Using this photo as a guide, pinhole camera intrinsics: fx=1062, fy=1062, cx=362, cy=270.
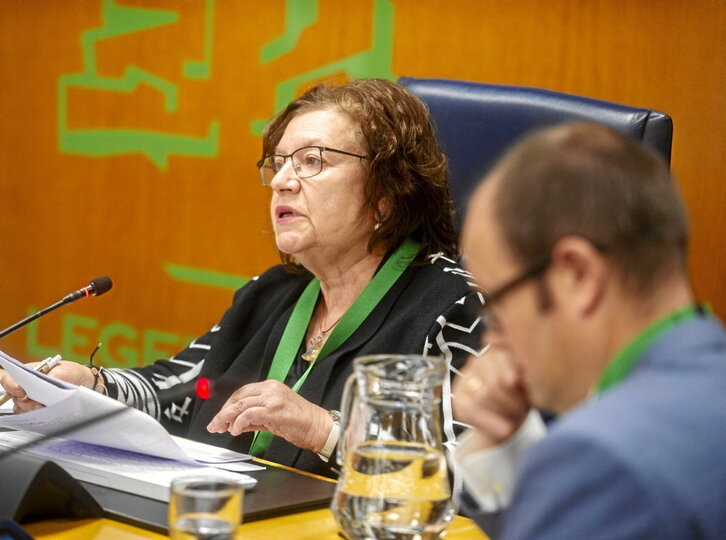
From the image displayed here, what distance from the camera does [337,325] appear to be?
199 centimetres

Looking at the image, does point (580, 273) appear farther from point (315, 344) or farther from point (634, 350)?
point (315, 344)

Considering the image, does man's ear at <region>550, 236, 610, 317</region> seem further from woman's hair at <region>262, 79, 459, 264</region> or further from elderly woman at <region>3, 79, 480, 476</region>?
woman's hair at <region>262, 79, 459, 264</region>

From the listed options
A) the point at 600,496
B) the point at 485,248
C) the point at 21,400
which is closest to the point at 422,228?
the point at 21,400

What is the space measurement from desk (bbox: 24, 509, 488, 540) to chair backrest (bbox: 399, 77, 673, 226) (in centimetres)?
82

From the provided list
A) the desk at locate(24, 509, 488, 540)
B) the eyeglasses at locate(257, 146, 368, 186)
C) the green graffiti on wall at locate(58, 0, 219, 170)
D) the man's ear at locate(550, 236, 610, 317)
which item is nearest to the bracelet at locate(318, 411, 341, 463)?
the desk at locate(24, 509, 488, 540)

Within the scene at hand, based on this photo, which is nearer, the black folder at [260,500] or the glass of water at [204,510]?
the glass of water at [204,510]

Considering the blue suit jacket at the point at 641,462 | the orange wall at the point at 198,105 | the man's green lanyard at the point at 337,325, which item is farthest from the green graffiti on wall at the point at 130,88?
the blue suit jacket at the point at 641,462

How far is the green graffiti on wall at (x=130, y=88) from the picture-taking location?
11.6ft

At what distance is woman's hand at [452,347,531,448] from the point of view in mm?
1062

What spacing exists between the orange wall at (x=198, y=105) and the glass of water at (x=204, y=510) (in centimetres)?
174

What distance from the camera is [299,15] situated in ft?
10.8

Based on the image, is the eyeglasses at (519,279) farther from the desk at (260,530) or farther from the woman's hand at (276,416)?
the woman's hand at (276,416)

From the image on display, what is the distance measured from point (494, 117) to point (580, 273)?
1.31m

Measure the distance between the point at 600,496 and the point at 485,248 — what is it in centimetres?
25
